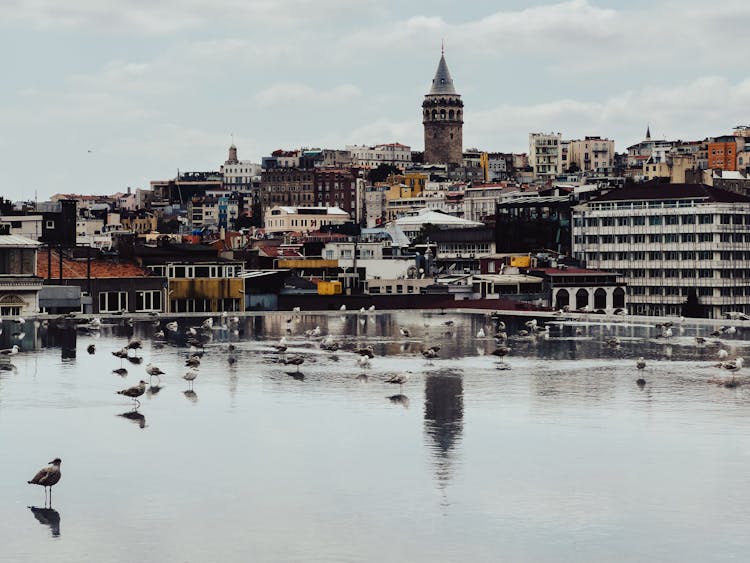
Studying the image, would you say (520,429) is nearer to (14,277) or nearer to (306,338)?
(306,338)

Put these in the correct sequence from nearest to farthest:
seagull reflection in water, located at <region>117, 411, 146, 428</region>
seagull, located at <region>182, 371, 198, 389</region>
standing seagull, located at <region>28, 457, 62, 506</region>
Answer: standing seagull, located at <region>28, 457, 62, 506</region> < seagull reflection in water, located at <region>117, 411, 146, 428</region> < seagull, located at <region>182, 371, 198, 389</region>

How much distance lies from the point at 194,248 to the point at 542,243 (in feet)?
200

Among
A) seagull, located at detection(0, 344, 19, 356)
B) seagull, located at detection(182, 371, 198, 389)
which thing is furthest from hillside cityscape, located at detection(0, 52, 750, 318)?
seagull, located at detection(182, 371, 198, 389)

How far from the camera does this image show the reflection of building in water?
3653cm

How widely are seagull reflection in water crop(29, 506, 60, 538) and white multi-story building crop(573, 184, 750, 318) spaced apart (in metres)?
115

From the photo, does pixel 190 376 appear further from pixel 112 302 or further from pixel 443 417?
pixel 112 302

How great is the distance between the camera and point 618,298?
13500 cm

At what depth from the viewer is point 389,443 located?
39375 millimetres

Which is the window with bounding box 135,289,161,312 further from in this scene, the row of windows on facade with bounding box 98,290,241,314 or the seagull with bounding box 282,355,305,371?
the seagull with bounding box 282,355,305,371

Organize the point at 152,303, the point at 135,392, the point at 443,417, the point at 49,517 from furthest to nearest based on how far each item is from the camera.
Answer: the point at 152,303 < the point at 135,392 < the point at 443,417 < the point at 49,517

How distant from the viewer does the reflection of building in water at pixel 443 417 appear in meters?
36.5

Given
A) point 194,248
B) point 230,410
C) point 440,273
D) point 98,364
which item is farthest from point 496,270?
point 230,410

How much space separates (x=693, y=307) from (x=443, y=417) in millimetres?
98994

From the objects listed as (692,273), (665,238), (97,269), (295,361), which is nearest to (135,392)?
(295,361)
